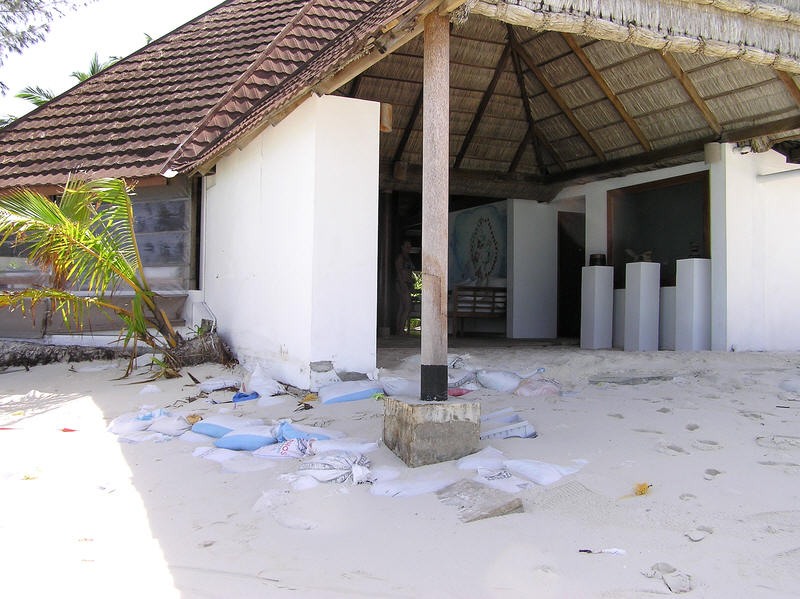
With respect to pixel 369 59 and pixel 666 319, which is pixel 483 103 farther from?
pixel 369 59

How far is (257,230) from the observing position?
6.31m

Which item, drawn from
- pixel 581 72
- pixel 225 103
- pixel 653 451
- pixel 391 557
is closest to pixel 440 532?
pixel 391 557

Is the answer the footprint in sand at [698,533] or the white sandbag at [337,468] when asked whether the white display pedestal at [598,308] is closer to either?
the white sandbag at [337,468]

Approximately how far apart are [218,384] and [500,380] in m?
2.44

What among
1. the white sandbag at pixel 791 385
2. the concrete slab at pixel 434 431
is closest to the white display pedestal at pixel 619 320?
the white sandbag at pixel 791 385

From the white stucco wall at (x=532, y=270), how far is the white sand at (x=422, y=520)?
634 cm

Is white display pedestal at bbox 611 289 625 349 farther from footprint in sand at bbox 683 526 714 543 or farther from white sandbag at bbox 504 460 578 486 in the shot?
footprint in sand at bbox 683 526 714 543

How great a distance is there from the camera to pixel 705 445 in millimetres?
3615

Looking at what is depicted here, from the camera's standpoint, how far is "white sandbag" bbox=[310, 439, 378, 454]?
3.76 meters

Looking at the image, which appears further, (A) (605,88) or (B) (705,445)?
(A) (605,88)

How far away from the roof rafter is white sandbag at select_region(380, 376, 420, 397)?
4.84 meters

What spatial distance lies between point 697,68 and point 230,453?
6236mm

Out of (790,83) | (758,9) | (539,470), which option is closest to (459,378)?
(539,470)

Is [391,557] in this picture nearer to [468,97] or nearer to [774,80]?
[774,80]
